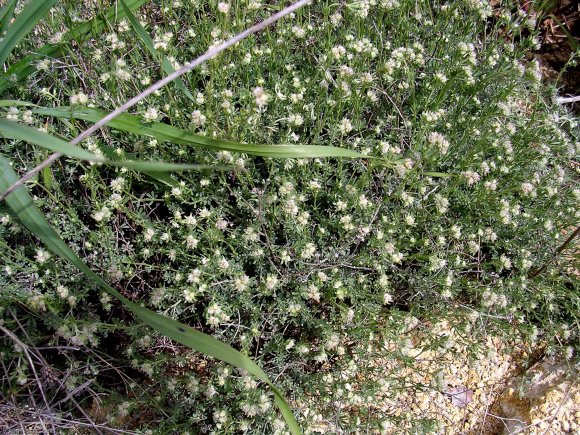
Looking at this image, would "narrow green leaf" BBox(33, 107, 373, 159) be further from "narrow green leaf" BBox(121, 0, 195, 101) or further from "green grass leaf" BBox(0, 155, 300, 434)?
"green grass leaf" BBox(0, 155, 300, 434)

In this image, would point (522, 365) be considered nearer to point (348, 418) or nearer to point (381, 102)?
point (348, 418)

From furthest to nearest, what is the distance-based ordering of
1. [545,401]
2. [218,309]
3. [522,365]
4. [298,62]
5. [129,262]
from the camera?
[298,62]
[522,365]
[545,401]
[129,262]
[218,309]

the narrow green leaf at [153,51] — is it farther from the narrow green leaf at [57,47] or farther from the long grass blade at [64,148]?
the long grass blade at [64,148]

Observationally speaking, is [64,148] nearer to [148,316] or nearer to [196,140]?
[148,316]

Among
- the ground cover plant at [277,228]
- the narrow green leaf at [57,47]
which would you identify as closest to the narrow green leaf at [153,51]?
the ground cover plant at [277,228]

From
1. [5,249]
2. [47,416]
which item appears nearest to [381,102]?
[5,249]

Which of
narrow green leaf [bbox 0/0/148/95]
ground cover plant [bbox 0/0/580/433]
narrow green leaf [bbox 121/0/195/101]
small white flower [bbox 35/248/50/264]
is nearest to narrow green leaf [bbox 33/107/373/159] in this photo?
ground cover plant [bbox 0/0/580/433]
